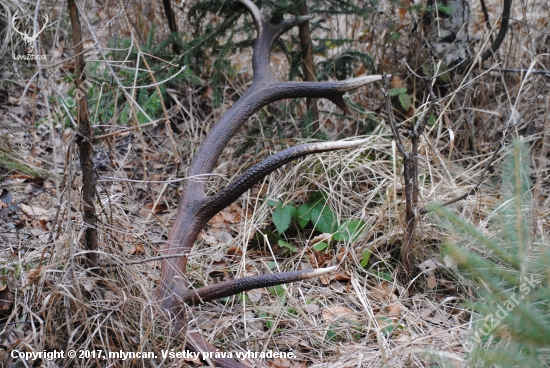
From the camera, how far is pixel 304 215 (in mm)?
2924

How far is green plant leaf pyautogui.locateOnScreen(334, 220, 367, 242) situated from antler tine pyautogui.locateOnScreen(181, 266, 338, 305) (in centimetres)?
80

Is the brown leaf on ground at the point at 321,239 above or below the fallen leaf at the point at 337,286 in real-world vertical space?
above

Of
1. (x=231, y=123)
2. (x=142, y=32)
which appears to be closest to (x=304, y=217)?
(x=231, y=123)

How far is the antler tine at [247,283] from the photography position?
75.5 inches

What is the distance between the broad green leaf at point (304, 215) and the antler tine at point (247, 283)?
93 cm

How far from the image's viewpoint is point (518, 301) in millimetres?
1189

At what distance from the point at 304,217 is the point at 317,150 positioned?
80cm

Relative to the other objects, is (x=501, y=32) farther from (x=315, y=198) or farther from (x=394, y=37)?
(x=315, y=198)

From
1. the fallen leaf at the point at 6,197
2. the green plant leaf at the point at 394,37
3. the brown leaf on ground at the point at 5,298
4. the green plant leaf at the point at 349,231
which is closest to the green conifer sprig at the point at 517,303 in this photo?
the green plant leaf at the point at 349,231

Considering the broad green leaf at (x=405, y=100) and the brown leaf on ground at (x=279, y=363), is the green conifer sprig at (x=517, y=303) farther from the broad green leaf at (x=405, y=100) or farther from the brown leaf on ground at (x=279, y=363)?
the broad green leaf at (x=405, y=100)

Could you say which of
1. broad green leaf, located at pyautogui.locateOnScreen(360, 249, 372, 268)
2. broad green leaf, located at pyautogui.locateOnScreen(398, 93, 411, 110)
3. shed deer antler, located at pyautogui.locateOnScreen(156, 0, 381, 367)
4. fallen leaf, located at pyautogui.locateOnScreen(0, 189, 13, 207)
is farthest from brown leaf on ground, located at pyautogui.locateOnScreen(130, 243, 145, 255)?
broad green leaf, located at pyautogui.locateOnScreen(398, 93, 411, 110)

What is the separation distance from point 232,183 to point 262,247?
2.40 ft

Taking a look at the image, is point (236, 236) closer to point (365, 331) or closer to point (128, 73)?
point (365, 331)

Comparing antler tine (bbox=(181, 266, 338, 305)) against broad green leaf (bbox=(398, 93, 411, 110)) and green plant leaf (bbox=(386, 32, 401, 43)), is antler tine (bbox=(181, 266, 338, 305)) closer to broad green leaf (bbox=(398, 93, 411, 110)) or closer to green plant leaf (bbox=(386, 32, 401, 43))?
broad green leaf (bbox=(398, 93, 411, 110))
